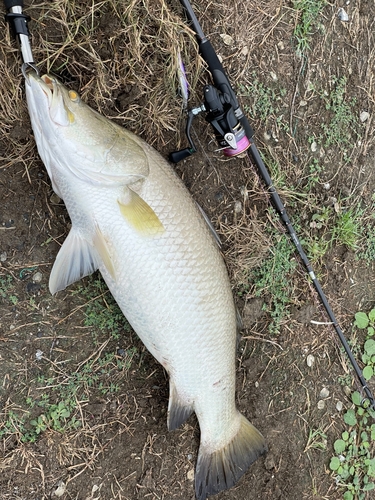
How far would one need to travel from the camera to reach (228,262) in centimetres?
282

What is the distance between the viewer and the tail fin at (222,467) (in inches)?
102

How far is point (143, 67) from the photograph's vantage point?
2484 mm

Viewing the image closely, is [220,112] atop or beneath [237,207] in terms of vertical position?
atop

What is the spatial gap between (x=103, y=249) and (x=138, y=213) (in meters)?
0.25

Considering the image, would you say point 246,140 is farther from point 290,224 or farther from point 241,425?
point 241,425

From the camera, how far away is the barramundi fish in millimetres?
2041

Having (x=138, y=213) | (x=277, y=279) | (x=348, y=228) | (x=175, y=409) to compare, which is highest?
(x=138, y=213)

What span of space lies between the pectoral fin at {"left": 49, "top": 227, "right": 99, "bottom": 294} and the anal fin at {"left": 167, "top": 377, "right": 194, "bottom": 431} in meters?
0.76

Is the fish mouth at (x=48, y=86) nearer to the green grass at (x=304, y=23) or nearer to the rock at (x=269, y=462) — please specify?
the green grass at (x=304, y=23)

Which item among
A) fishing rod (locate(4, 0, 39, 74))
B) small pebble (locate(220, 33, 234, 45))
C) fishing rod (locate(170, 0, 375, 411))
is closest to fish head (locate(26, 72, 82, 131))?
fishing rod (locate(4, 0, 39, 74))

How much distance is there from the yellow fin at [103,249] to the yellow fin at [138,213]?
0.16 m

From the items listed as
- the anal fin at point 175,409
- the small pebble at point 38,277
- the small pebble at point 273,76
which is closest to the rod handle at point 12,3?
the small pebble at point 38,277

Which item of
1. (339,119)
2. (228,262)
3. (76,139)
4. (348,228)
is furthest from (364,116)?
(76,139)

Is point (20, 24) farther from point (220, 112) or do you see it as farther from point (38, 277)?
point (38, 277)
